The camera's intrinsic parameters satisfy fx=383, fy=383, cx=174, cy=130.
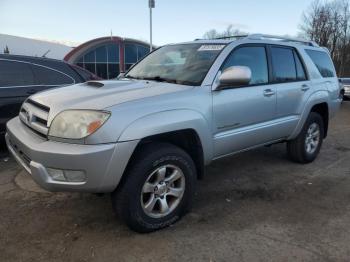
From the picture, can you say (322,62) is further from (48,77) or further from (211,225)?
(48,77)

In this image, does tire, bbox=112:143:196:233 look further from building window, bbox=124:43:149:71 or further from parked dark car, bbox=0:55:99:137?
building window, bbox=124:43:149:71

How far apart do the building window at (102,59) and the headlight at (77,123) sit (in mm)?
23835

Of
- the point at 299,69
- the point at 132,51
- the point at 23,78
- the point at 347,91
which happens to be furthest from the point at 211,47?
the point at 132,51

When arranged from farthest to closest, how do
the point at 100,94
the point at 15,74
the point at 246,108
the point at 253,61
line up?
the point at 15,74
the point at 253,61
the point at 246,108
the point at 100,94

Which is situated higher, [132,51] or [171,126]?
[132,51]

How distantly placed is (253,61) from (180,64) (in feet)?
3.08

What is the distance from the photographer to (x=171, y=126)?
3.45m

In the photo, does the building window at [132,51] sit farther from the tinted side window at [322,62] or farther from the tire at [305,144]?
the tire at [305,144]

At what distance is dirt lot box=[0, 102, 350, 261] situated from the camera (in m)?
3.18

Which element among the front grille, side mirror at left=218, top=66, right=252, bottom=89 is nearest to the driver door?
side mirror at left=218, top=66, right=252, bottom=89

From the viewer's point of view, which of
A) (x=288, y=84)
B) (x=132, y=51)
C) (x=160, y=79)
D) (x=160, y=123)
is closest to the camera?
(x=160, y=123)

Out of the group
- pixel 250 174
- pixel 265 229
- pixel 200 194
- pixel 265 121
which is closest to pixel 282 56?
pixel 265 121

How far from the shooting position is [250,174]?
5.34 metres

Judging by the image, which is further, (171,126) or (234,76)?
(234,76)
